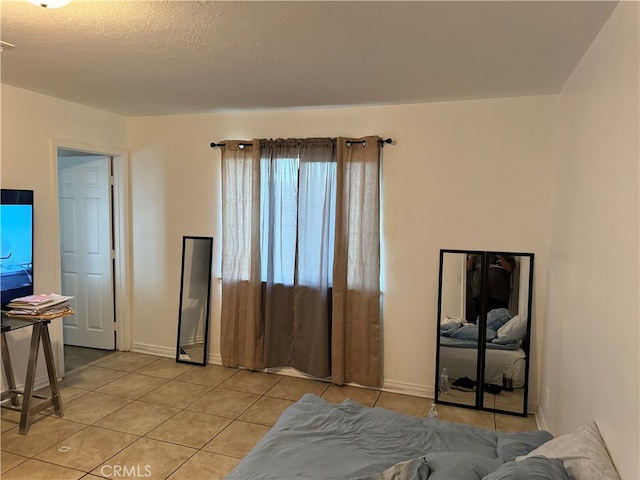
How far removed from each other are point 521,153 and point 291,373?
282cm

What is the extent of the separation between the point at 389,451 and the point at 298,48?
7.05 ft

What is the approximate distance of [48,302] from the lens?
321 centimetres

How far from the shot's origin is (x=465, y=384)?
3.63m

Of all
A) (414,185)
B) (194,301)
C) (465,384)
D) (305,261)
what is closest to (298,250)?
(305,261)

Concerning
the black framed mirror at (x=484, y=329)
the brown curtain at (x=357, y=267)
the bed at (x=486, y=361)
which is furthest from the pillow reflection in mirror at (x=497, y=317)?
the brown curtain at (x=357, y=267)

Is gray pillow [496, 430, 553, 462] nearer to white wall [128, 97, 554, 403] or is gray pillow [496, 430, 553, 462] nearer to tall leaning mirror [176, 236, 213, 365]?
white wall [128, 97, 554, 403]

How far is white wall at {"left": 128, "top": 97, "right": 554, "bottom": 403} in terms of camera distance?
344cm

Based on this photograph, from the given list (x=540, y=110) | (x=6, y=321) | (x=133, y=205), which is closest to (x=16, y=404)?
(x=6, y=321)

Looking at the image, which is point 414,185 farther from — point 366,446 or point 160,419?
point 160,419

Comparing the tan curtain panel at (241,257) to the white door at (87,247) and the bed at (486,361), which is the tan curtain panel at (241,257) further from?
the bed at (486,361)

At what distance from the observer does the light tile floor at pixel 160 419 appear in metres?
2.69

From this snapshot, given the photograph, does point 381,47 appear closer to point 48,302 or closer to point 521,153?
point 521,153

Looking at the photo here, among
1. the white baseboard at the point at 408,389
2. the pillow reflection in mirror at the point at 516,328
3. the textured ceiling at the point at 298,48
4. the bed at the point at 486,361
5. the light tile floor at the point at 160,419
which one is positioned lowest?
the light tile floor at the point at 160,419

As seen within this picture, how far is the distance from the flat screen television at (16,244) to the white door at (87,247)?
1.25 metres
